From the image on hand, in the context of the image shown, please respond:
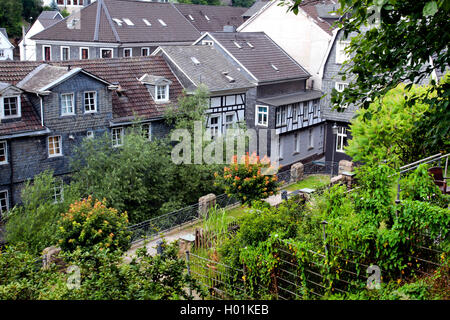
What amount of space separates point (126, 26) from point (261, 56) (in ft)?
49.4

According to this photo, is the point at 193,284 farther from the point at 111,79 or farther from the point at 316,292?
the point at 111,79

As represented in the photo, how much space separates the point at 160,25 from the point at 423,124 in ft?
136

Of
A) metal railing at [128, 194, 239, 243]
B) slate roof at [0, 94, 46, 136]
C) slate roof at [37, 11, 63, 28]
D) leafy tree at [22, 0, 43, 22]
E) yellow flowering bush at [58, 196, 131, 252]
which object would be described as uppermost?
leafy tree at [22, 0, 43, 22]

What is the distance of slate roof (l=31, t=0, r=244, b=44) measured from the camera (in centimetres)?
4344

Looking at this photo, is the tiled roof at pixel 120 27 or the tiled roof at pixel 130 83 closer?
the tiled roof at pixel 130 83

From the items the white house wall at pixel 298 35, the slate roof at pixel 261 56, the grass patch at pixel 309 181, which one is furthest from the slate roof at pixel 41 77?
the white house wall at pixel 298 35

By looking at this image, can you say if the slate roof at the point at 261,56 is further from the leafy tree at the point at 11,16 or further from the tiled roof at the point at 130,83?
the leafy tree at the point at 11,16

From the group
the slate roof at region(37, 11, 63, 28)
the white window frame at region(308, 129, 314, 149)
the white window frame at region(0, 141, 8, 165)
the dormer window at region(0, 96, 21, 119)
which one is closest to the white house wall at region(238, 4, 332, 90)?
the white window frame at region(308, 129, 314, 149)

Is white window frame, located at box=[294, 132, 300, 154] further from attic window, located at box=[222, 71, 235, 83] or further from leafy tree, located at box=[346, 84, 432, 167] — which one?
leafy tree, located at box=[346, 84, 432, 167]

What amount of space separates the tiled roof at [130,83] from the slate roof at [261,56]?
639 centimetres

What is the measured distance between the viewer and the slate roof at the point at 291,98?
109 feet

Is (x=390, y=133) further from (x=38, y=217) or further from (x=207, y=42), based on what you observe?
(x=207, y=42)

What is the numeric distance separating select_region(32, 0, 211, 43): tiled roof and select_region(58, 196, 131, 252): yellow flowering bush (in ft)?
92.4

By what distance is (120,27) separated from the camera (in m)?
44.2
